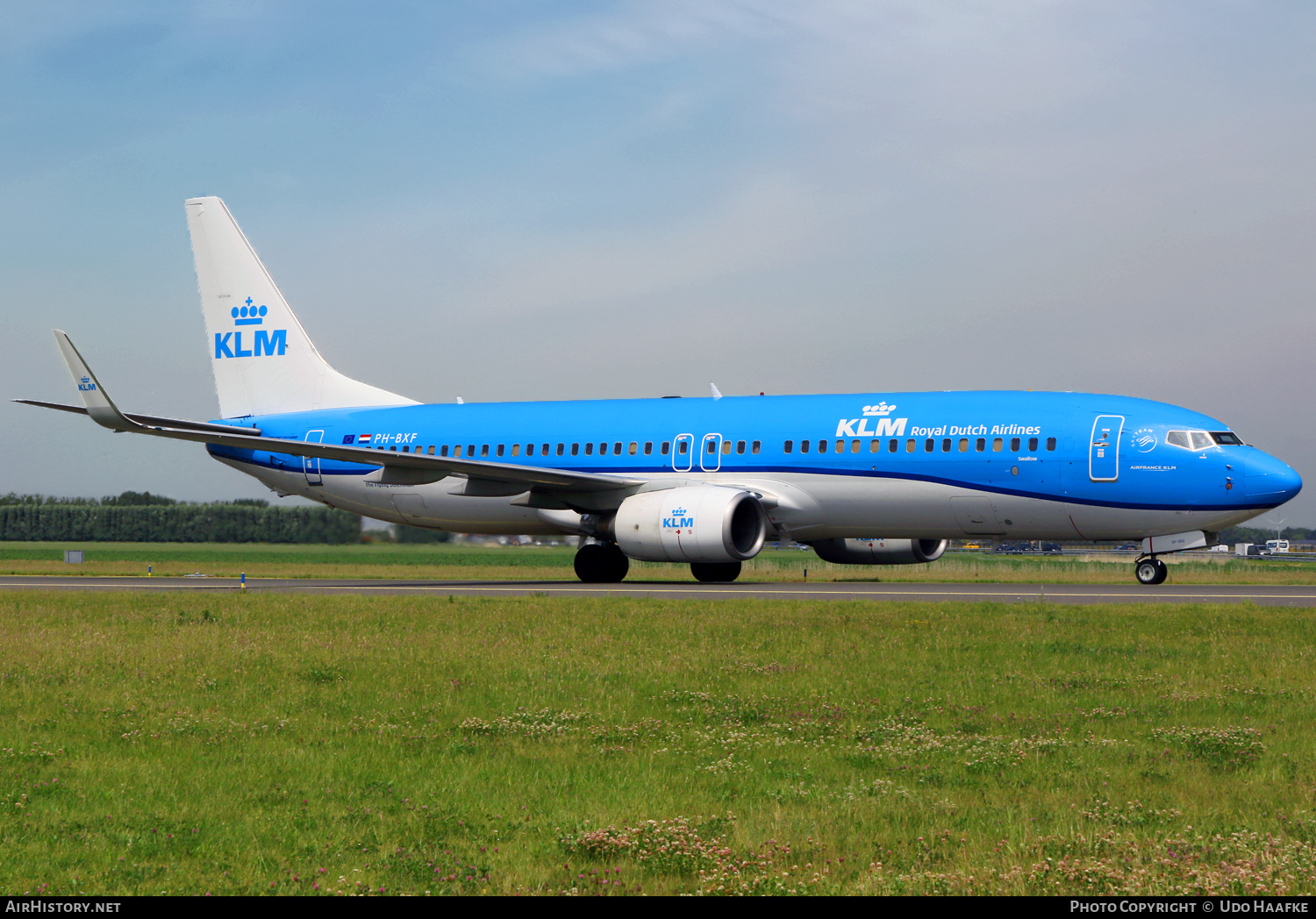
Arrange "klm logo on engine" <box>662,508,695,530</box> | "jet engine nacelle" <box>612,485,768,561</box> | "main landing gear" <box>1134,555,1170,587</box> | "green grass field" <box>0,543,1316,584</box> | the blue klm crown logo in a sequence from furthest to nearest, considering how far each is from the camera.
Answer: the blue klm crown logo → "green grass field" <box>0,543,1316,584</box> → "main landing gear" <box>1134,555,1170,587</box> → "klm logo on engine" <box>662,508,695,530</box> → "jet engine nacelle" <box>612,485,768,561</box>

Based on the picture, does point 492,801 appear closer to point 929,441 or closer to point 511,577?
point 929,441

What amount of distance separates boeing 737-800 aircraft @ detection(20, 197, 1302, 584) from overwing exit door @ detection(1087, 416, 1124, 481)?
1.4 inches

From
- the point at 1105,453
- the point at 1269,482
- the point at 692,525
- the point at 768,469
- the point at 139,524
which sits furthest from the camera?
the point at 139,524

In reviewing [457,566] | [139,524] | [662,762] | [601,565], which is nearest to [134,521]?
[139,524]

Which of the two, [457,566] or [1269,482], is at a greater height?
[1269,482]

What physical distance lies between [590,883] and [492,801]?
5.47ft

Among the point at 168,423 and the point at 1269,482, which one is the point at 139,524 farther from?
the point at 1269,482

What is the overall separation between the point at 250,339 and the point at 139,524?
1027 inches

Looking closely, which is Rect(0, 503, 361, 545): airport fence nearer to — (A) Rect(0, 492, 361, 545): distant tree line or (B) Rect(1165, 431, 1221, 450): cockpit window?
(A) Rect(0, 492, 361, 545): distant tree line

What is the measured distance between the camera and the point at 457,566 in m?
45.2

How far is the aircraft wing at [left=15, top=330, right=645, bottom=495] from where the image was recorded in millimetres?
27109

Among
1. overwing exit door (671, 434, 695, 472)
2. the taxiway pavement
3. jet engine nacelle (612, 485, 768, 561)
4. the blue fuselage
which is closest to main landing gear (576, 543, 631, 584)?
the taxiway pavement

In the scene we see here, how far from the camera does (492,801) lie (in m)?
7.17
